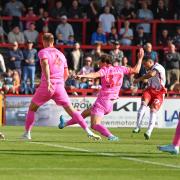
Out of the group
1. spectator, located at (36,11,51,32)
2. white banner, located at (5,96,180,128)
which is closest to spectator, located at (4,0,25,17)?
spectator, located at (36,11,51,32)

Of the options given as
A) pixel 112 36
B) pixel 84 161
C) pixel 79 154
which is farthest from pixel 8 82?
pixel 84 161

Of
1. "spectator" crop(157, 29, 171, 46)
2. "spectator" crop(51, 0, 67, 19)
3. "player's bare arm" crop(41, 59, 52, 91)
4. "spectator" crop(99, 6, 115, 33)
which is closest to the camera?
"player's bare arm" crop(41, 59, 52, 91)

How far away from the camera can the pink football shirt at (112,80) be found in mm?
18531

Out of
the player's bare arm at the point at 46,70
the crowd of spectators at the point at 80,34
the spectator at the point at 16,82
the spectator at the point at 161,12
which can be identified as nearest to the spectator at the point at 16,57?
the crowd of spectators at the point at 80,34

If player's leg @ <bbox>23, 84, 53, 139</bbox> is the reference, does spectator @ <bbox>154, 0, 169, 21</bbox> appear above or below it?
above

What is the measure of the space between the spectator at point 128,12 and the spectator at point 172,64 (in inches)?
111

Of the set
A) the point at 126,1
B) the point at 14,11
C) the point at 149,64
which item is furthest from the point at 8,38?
the point at 149,64

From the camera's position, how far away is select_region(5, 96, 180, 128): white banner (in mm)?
28469

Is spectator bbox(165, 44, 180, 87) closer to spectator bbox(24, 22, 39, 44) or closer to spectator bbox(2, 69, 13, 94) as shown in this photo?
spectator bbox(24, 22, 39, 44)

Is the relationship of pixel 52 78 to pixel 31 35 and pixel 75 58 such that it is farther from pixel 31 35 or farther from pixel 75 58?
pixel 31 35

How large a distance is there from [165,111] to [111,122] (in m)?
1.89

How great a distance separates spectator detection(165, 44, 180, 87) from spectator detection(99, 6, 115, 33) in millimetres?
2650

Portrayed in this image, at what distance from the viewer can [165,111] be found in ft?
95.7

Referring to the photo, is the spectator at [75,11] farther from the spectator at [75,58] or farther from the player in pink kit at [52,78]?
the player in pink kit at [52,78]
